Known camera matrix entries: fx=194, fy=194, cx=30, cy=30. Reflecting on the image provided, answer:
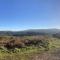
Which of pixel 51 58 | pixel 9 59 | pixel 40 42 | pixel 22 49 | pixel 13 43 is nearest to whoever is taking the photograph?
pixel 9 59

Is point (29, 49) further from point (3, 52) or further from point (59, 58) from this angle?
point (59, 58)

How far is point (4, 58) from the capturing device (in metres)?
24.4

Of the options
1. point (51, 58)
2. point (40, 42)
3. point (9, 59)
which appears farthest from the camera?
point (40, 42)

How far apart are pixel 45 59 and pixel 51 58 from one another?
1.28 metres

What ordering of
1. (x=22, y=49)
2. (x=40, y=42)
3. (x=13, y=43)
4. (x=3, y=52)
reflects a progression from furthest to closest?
(x=40, y=42), (x=13, y=43), (x=22, y=49), (x=3, y=52)

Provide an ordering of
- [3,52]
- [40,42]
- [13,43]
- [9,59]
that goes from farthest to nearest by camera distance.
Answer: [40,42] → [13,43] → [3,52] → [9,59]

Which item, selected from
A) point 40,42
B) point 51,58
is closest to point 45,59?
point 51,58

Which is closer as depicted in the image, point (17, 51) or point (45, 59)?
point (45, 59)

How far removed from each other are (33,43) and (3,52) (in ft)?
31.2

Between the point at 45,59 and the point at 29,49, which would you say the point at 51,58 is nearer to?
the point at 45,59

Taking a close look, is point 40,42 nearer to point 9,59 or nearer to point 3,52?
point 3,52

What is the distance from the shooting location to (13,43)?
1377 inches

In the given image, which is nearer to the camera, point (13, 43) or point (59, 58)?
point (59, 58)

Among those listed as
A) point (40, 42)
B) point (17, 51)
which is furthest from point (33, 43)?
point (17, 51)
